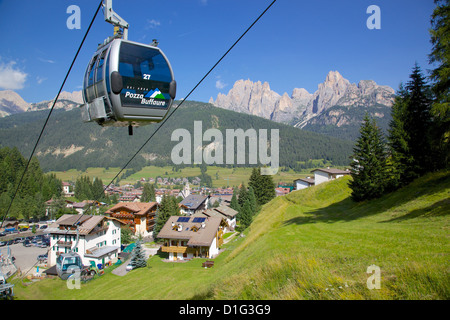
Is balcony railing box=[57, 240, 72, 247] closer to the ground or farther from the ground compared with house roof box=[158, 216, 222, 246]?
closer to the ground

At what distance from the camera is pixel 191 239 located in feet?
127

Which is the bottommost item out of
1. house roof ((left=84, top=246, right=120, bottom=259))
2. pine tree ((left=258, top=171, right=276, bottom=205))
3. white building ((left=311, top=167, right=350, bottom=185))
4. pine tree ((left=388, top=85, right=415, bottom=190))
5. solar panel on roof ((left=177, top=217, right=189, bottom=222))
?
house roof ((left=84, top=246, right=120, bottom=259))

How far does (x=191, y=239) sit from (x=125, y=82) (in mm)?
35013

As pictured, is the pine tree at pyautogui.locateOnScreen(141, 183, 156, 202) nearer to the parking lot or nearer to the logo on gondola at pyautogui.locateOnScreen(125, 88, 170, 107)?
the parking lot

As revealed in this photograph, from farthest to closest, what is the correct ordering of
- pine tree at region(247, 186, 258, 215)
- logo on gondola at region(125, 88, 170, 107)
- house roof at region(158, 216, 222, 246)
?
pine tree at region(247, 186, 258, 215) < house roof at region(158, 216, 222, 246) < logo on gondola at region(125, 88, 170, 107)

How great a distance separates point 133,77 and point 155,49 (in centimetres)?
100

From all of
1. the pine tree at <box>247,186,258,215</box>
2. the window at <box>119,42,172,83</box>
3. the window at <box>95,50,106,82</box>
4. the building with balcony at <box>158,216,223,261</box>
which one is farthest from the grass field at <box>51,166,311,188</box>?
the window at <box>95,50,106,82</box>

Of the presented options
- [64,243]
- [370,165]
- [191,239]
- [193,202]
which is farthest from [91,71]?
[193,202]

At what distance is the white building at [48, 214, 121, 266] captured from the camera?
38125mm

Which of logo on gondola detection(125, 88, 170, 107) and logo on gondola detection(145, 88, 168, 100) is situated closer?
logo on gondola detection(125, 88, 170, 107)

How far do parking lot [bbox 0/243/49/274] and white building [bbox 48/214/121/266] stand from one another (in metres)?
3.31

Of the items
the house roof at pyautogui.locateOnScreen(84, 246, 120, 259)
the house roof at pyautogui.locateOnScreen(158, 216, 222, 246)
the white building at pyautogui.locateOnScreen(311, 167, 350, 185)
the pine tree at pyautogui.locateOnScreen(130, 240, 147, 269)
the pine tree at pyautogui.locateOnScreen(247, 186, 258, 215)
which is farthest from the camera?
the pine tree at pyautogui.locateOnScreen(247, 186, 258, 215)
